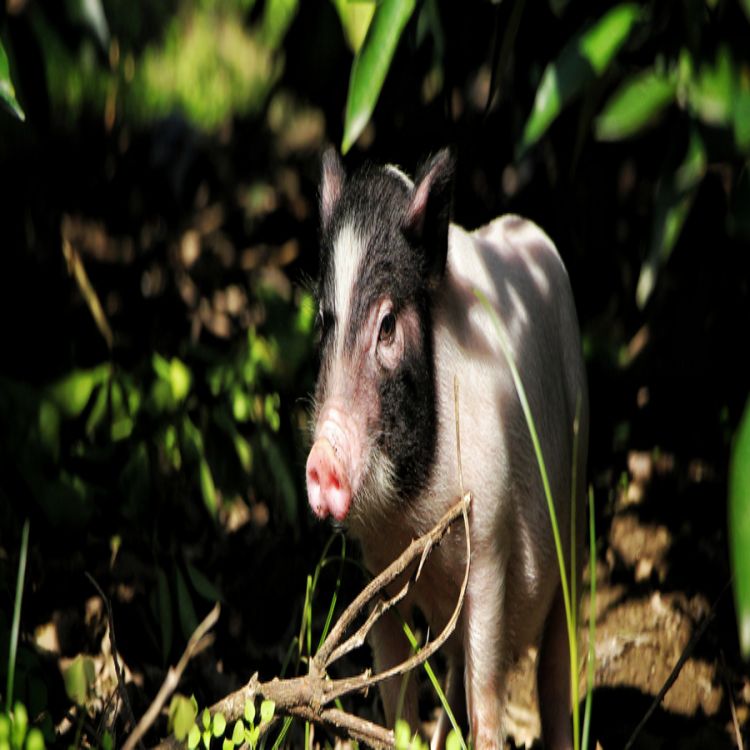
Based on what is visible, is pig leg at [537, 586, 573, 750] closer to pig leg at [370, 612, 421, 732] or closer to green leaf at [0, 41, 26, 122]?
pig leg at [370, 612, 421, 732]

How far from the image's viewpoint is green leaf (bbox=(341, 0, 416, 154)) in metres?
2.64

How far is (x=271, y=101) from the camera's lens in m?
4.77

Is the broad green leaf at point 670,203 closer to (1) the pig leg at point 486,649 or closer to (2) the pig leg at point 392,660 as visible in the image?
(1) the pig leg at point 486,649

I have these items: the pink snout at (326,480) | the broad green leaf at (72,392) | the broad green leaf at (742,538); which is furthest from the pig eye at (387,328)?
the broad green leaf at (742,538)

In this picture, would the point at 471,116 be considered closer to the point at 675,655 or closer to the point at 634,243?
the point at 634,243

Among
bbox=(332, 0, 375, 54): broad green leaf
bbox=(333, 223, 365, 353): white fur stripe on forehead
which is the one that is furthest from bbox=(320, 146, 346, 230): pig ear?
bbox=(332, 0, 375, 54): broad green leaf

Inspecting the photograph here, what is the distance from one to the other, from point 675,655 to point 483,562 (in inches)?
64.7

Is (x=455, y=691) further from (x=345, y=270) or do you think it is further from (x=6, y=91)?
(x=6, y=91)

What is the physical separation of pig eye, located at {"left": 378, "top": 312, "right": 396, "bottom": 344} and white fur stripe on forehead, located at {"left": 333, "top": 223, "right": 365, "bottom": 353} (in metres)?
0.08

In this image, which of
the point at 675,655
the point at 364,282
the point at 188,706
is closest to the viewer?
the point at 188,706

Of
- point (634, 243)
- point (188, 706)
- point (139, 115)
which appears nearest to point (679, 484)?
point (634, 243)

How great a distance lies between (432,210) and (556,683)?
1425mm

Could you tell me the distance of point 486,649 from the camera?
124 inches

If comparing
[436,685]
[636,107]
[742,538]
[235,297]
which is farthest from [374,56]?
[235,297]
